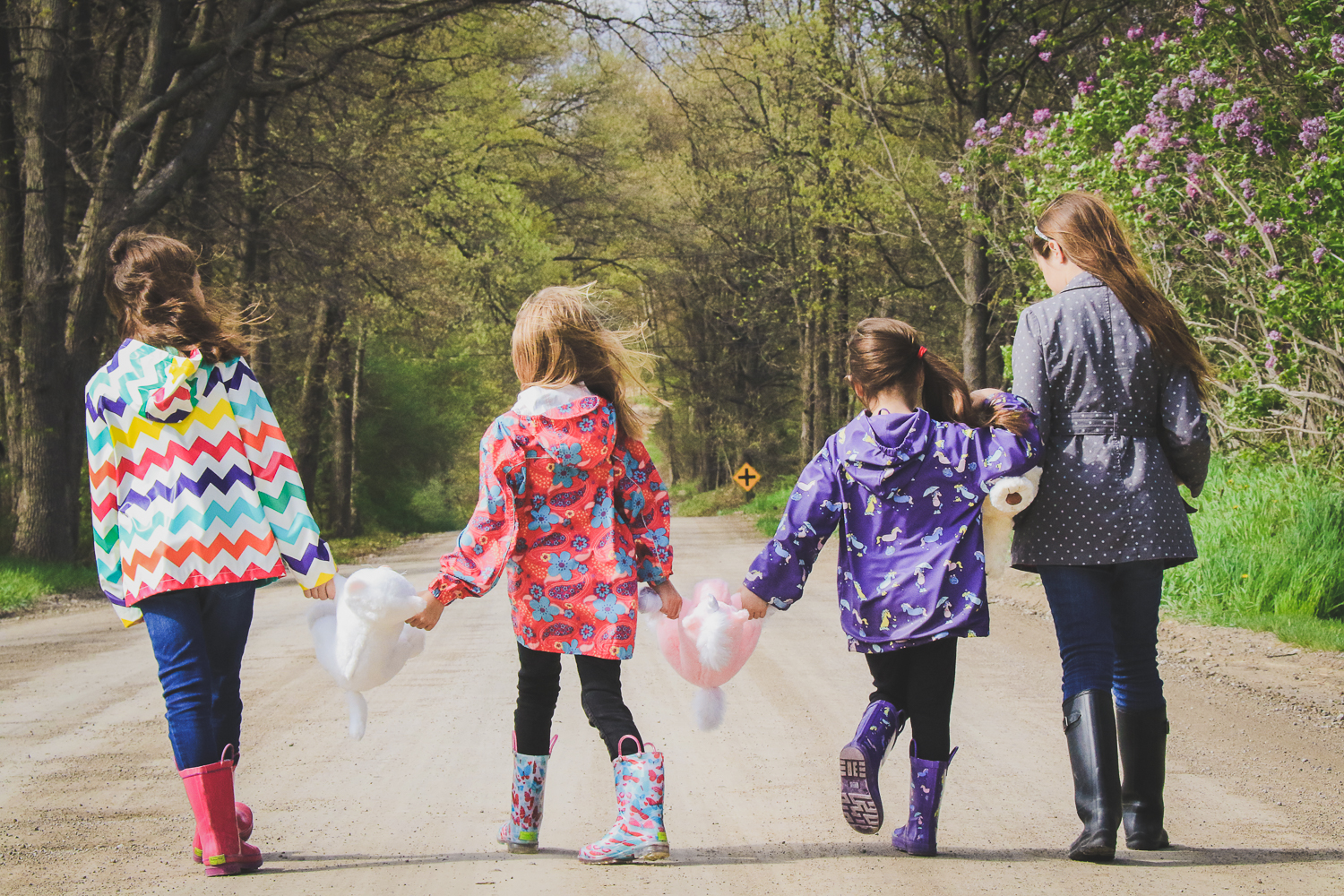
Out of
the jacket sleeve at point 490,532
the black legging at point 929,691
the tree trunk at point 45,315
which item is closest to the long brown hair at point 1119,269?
the black legging at point 929,691

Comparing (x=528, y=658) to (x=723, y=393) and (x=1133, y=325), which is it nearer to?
(x=1133, y=325)

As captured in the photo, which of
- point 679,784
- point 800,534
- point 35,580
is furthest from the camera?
point 35,580

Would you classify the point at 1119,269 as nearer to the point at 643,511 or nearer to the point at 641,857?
the point at 643,511

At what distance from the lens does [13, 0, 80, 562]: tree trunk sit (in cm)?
1259

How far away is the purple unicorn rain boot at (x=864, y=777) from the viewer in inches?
136

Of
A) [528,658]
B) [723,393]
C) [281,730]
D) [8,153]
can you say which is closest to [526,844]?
[528,658]

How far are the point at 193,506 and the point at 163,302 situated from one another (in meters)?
0.65

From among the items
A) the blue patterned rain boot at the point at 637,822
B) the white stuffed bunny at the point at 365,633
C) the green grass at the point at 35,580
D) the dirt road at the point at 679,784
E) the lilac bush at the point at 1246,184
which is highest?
the lilac bush at the point at 1246,184

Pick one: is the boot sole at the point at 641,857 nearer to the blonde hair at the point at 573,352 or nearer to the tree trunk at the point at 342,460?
the blonde hair at the point at 573,352

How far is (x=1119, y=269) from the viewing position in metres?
3.61

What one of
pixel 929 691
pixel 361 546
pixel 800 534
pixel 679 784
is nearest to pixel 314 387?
pixel 361 546

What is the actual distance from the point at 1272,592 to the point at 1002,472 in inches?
213

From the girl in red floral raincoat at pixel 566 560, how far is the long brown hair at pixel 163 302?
90 centimetres

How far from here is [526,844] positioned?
355 centimetres
